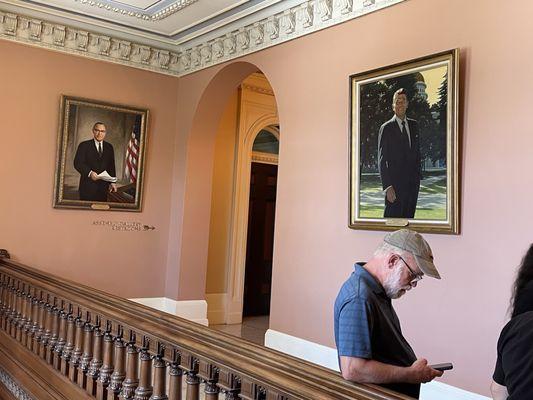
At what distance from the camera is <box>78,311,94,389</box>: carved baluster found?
360cm

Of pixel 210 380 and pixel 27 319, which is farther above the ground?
pixel 210 380

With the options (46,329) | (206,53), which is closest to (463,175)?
(46,329)

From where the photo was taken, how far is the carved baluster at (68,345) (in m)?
3.90

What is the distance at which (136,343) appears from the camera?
10.00 ft

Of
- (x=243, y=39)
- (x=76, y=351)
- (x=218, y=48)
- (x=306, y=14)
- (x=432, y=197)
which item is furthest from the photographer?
(x=218, y=48)

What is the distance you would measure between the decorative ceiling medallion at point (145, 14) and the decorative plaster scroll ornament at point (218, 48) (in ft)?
2.57

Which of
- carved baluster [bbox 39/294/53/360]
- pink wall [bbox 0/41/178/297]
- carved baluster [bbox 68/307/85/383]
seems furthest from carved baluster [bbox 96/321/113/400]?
pink wall [bbox 0/41/178/297]

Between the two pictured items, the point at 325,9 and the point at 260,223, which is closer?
the point at 325,9

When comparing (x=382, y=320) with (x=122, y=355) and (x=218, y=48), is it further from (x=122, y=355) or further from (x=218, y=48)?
(x=218, y=48)

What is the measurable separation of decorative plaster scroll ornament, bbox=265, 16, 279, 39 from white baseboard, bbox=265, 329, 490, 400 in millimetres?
3539

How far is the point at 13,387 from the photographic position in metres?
4.89

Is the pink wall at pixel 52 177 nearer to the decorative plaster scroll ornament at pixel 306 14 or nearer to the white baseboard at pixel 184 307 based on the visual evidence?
the white baseboard at pixel 184 307

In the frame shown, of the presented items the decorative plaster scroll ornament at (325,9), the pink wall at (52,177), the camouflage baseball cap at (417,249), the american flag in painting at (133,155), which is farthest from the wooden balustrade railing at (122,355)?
the decorative plaster scroll ornament at (325,9)

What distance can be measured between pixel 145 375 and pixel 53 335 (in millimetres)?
1699
